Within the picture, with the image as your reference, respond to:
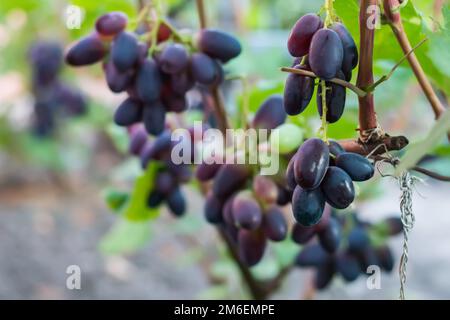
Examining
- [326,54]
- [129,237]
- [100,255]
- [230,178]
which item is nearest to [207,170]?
[230,178]

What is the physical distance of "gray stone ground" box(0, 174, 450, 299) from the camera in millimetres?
1633

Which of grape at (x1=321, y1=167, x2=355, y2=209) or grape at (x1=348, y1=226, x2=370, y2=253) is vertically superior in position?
grape at (x1=348, y1=226, x2=370, y2=253)

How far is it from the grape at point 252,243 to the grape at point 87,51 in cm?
22

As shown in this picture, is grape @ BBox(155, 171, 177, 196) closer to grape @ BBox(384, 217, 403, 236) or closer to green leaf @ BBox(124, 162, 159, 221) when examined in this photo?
green leaf @ BBox(124, 162, 159, 221)

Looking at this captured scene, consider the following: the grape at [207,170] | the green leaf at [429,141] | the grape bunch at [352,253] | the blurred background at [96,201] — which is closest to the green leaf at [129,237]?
the blurred background at [96,201]

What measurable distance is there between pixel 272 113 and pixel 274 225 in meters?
0.10

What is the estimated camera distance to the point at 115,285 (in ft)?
5.59

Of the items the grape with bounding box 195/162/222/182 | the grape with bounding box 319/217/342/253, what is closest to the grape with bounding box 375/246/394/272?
the grape with bounding box 319/217/342/253

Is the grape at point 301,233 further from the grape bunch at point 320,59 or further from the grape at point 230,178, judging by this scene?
the grape bunch at point 320,59

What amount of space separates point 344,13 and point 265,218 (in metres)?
0.20

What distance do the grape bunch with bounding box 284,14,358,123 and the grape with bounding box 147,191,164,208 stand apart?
1.04 feet

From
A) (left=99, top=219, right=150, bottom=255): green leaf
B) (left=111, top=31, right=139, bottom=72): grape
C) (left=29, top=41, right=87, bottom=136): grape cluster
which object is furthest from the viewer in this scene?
(left=29, top=41, right=87, bottom=136): grape cluster

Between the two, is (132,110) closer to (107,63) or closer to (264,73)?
(107,63)

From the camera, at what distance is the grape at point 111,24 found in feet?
1.92
